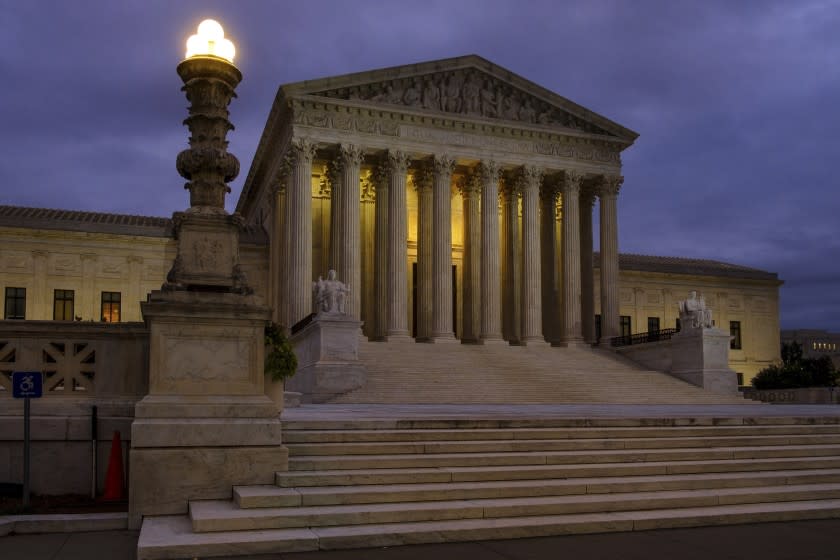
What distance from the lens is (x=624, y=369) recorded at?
4003 centimetres

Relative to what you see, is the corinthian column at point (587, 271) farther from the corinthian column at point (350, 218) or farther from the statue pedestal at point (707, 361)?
the corinthian column at point (350, 218)

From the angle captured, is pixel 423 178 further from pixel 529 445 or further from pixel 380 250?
pixel 529 445

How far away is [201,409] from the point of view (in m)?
10.9

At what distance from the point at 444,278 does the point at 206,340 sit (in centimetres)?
3288

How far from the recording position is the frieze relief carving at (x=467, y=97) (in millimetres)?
43625

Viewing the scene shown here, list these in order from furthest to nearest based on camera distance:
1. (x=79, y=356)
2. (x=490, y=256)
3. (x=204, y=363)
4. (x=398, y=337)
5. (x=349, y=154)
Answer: (x=490, y=256) < (x=349, y=154) < (x=398, y=337) < (x=79, y=356) < (x=204, y=363)

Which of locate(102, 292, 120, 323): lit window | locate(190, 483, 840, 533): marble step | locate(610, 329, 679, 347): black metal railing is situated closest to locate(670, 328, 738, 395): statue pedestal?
locate(610, 329, 679, 347): black metal railing

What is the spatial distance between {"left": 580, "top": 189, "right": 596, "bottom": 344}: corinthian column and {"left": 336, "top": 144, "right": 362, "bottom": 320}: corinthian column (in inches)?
580

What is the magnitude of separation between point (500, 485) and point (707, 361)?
2877 centimetres

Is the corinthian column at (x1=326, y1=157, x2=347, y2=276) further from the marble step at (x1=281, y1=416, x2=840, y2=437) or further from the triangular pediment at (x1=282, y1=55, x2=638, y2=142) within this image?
the marble step at (x1=281, y1=416, x2=840, y2=437)

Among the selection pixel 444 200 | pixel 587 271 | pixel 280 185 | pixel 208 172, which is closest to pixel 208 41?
pixel 208 172

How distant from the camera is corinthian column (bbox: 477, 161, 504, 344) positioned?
4447 centimetres

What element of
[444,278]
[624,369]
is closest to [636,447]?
[624,369]

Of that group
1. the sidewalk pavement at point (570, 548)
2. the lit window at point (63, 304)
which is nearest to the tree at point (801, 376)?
the sidewalk pavement at point (570, 548)
